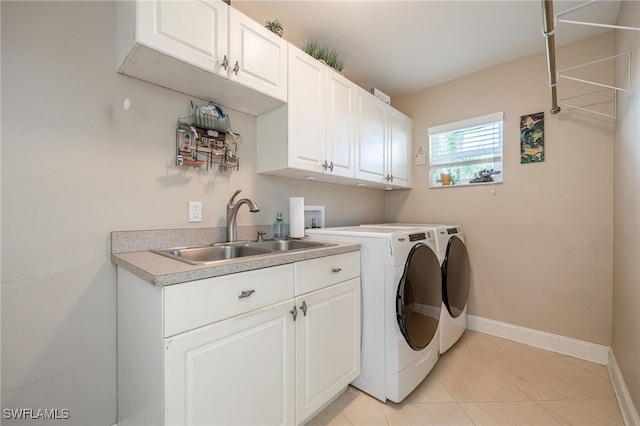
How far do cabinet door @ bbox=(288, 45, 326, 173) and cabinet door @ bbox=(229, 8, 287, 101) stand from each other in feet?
0.29

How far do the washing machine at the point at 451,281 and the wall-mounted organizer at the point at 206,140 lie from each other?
1316mm

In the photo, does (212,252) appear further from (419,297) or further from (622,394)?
(622,394)

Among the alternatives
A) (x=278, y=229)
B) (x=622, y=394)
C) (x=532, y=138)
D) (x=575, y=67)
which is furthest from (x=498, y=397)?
(x=575, y=67)

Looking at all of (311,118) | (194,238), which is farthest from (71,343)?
(311,118)

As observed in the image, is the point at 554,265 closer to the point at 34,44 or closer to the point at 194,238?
the point at 194,238

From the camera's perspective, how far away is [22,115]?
43.3 inches

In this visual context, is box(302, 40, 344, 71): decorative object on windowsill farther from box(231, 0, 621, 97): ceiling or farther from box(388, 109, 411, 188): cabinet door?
box(388, 109, 411, 188): cabinet door

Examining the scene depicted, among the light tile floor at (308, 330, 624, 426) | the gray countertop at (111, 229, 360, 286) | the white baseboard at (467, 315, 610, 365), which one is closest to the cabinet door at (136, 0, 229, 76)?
the gray countertop at (111, 229, 360, 286)

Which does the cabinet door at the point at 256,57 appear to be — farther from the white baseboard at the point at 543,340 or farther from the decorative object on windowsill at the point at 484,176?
the white baseboard at the point at 543,340

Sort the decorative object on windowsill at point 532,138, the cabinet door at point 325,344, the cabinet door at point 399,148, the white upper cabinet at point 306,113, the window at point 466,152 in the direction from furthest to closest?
the cabinet door at point 399,148, the window at point 466,152, the decorative object on windowsill at point 532,138, the white upper cabinet at point 306,113, the cabinet door at point 325,344

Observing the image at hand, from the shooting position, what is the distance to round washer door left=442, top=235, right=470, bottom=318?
6.67 ft

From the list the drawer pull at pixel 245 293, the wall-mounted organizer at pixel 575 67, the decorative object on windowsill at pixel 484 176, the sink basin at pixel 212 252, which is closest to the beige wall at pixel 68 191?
the sink basin at pixel 212 252

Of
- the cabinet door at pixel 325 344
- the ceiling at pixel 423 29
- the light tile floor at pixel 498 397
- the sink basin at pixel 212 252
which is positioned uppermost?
the ceiling at pixel 423 29

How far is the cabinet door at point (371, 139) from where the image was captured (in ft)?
7.39
